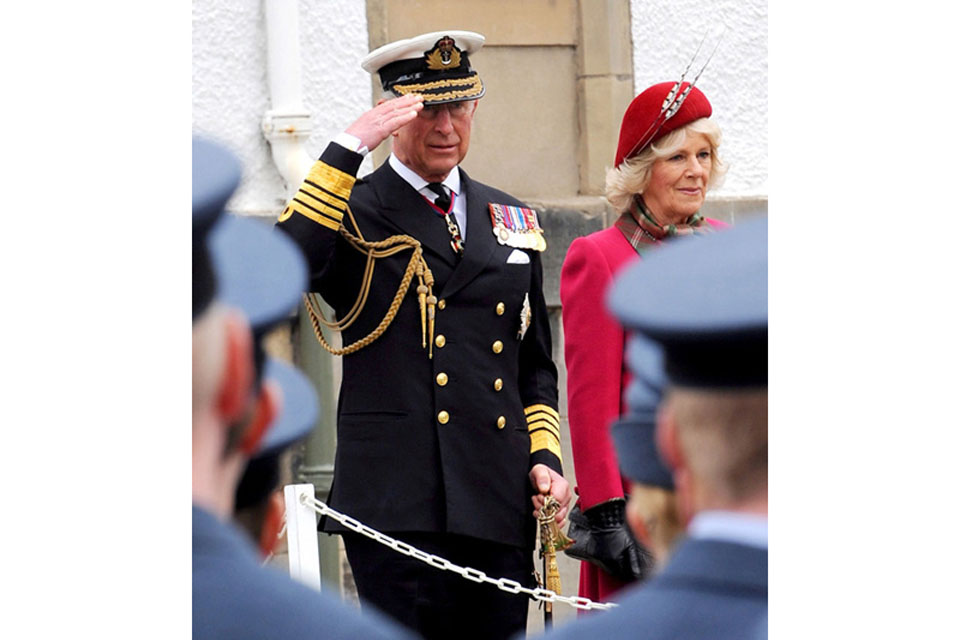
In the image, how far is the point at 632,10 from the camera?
1981 millimetres

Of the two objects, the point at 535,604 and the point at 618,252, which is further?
the point at 535,604

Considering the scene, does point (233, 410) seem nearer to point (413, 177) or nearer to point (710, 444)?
point (710, 444)

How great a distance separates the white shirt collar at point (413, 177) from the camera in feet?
8.73

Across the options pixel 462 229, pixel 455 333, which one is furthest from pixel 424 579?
pixel 462 229

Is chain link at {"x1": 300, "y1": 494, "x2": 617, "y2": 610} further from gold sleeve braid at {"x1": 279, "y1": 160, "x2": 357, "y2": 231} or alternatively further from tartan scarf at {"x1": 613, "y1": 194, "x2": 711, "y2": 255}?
tartan scarf at {"x1": 613, "y1": 194, "x2": 711, "y2": 255}

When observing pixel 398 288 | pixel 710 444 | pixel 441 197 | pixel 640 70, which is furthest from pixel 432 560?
pixel 710 444

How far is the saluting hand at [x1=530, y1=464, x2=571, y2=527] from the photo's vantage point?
2730 mm

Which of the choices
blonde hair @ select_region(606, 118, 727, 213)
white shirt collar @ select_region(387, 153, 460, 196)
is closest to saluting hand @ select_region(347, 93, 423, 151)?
white shirt collar @ select_region(387, 153, 460, 196)

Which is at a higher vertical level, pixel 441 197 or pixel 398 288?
pixel 441 197

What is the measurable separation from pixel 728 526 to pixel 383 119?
1.05 metres

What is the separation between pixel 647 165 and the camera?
2.19 metres

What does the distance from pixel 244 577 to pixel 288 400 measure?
6.7 inches
